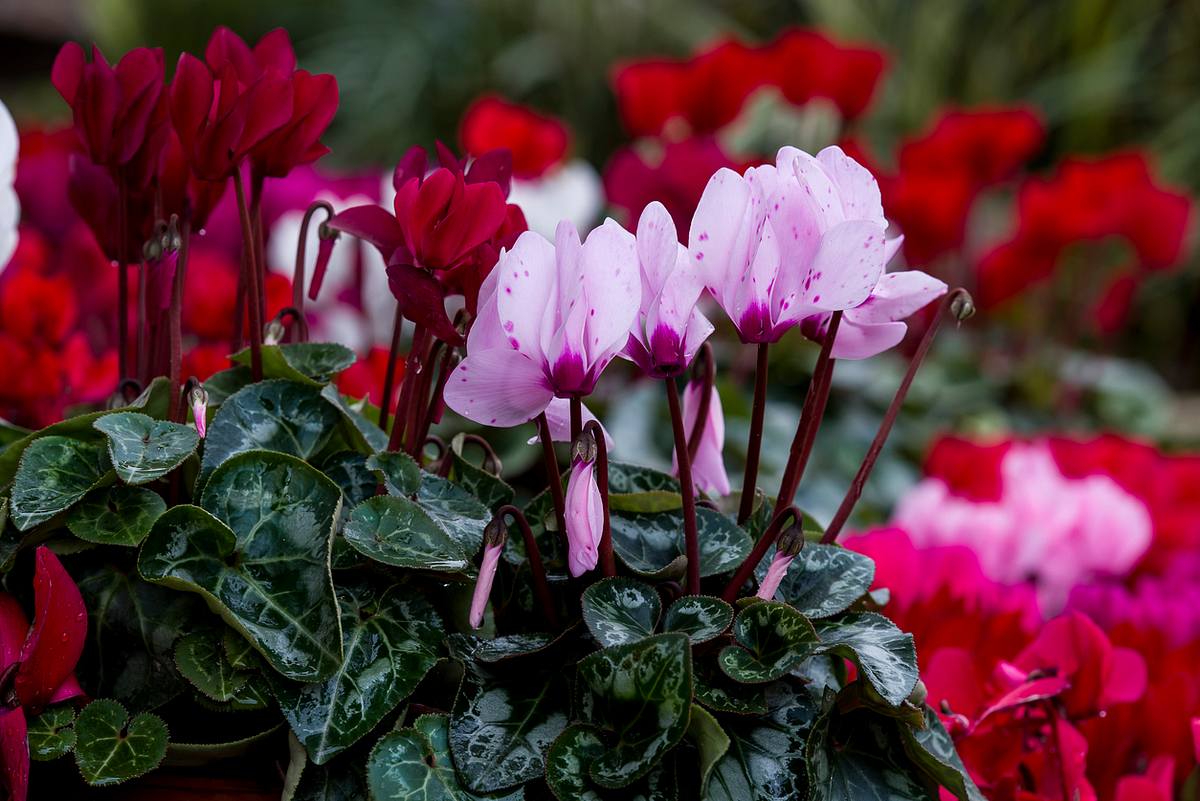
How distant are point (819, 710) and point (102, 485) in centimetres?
46

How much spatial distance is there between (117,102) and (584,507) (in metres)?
0.40

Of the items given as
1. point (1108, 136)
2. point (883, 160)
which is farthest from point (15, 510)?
point (1108, 136)

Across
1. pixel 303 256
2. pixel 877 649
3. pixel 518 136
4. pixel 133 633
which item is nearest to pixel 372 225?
pixel 303 256

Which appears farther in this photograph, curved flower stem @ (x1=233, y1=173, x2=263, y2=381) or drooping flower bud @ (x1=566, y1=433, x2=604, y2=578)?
curved flower stem @ (x1=233, y1=173, x2=263, y2=381)

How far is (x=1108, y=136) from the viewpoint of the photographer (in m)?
6.02

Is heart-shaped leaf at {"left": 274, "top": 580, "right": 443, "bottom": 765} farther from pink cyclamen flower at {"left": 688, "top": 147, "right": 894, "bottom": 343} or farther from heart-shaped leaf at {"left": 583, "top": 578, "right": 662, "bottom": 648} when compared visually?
pink cyclamen flower at {"left": 688, "top": 147, "right": 894, "bottom": 343}

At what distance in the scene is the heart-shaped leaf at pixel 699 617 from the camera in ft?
2.35

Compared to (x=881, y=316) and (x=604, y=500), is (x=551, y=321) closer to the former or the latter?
(x=604, y=500)

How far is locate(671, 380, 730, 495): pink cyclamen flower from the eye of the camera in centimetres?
86

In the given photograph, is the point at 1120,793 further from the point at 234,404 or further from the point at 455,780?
the point at 234,404

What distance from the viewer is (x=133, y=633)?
0.76 m

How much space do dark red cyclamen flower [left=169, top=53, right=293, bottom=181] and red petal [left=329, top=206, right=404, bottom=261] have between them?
7 centimetres

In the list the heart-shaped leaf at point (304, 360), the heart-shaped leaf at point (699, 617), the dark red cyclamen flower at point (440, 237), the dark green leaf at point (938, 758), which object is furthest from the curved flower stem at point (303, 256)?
the dark green leaf at point (938, 758)

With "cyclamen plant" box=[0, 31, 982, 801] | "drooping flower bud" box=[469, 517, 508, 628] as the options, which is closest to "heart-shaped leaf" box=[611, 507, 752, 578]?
"cyclamen plant" box=[0, 31, 982, 801]
